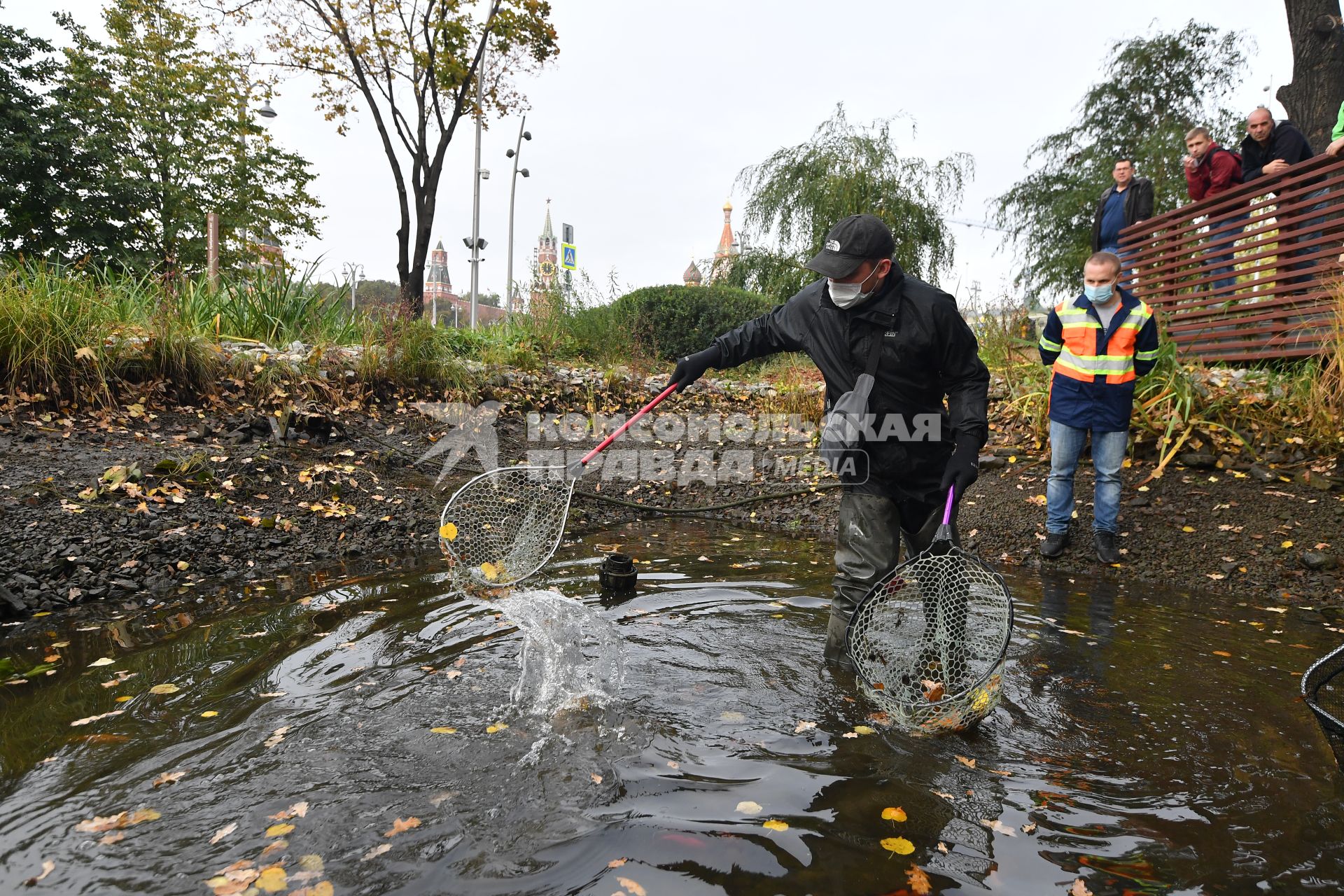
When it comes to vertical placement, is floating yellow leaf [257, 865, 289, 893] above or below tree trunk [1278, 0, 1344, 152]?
below

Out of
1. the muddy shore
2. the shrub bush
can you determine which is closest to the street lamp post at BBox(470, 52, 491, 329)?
the shrub bush

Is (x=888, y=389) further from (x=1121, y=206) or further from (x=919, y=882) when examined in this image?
(x=1121, y=206)

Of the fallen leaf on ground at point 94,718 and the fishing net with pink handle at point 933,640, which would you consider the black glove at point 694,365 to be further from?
the fallen leaf on ground at point 94,718

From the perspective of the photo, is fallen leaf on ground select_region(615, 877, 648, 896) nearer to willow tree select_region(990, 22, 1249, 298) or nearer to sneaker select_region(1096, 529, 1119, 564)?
sneaker select_region(1096, 529, 1119, 564)

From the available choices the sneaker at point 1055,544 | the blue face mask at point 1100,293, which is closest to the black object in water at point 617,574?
the sneaker at point 1055,544

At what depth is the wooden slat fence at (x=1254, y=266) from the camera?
6.55m

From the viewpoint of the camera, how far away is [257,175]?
73.0 ft

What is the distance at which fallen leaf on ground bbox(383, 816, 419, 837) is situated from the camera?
2.29m

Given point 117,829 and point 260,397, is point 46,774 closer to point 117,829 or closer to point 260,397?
point 117,829

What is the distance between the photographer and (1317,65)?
930 centimetres

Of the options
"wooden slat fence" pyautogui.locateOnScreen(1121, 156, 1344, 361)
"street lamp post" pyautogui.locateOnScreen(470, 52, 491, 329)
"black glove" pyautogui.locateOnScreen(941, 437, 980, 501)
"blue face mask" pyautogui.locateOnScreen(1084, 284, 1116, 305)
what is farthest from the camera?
"street lamp post" pyautogui.locateOnScreen(470, 52, 491, 329)

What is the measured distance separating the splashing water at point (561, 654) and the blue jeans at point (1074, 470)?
368 centimetres

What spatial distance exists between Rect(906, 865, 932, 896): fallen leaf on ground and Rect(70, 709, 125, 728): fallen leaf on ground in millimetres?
3052

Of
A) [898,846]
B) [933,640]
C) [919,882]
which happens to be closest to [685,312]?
[933,640]
